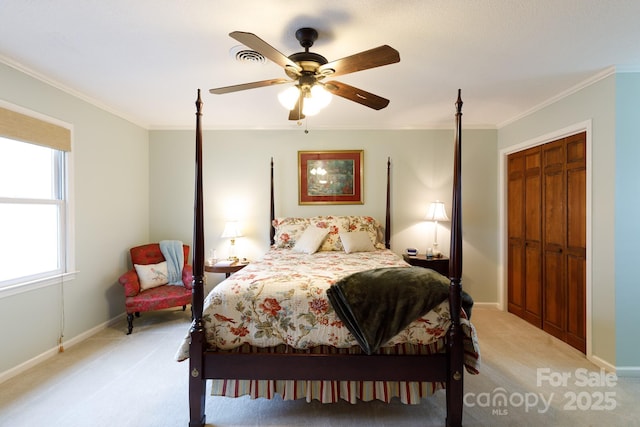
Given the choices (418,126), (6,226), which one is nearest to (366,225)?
(418,126)

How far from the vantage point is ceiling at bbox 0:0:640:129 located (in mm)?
1651

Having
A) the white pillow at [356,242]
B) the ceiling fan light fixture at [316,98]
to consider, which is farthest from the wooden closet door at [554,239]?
the ceiling fan light fixture at [316,98]

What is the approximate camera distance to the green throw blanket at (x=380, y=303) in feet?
5.33

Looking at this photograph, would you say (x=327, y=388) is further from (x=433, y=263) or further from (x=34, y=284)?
(x=34, y=284)

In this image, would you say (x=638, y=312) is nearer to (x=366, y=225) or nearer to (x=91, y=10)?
(x=366, y=225)

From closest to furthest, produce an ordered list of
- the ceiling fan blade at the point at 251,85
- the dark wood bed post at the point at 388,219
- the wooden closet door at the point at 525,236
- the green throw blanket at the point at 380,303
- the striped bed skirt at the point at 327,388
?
the green throw blanket at the point at 380,303 < the striped bed skirt at the point at 327,388 < the ceiling fan blade at the point at 251,85 < the wooden closet door at the point at 525,236 < the dark wood bed post at the point at 388,219

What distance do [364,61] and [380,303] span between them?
1340mm

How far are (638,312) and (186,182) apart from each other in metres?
4.75

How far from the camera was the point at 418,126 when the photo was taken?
3857 mm

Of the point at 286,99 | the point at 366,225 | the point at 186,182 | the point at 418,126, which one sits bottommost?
the point at 366,225

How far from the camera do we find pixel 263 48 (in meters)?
1.49

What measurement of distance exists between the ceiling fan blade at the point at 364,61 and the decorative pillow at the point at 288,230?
209 cm

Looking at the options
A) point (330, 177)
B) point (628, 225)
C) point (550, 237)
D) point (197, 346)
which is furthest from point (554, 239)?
point (197, 346)

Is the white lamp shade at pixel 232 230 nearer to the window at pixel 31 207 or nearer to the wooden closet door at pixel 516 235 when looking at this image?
the window at pixel 31 207
